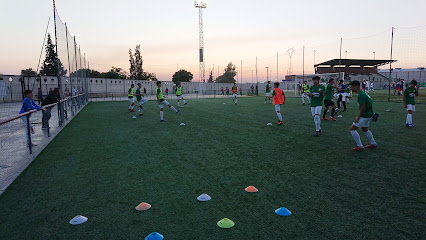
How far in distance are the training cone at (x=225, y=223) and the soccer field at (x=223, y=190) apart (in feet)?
0.25

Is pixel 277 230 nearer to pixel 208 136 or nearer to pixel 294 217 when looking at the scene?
pixel 294 217

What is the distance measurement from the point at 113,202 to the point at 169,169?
1.73 meters

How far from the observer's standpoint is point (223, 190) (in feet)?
15.0

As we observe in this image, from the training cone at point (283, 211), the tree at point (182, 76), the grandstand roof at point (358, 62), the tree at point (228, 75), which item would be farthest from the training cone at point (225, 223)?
the tree at point (228, 75)

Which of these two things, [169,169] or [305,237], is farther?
[169,169]

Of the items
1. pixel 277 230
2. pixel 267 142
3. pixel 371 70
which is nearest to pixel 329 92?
pixel 267 142

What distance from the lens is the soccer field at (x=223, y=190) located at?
3.32m

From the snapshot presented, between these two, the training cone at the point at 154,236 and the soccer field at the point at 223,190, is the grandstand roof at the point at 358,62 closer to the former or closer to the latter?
the soccer field at the point at 223,190

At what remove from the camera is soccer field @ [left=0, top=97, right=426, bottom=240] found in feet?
10.9

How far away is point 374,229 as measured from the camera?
10.6 feet

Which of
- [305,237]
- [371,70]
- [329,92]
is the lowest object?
[305,237]

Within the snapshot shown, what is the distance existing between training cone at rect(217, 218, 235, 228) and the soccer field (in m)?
0.08

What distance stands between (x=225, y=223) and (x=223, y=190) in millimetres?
1197

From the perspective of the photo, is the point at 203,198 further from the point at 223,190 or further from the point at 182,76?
A: the point at 182,76
